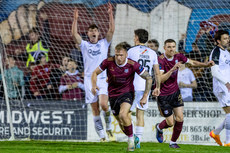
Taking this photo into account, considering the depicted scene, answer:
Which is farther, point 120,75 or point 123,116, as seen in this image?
point 120,75

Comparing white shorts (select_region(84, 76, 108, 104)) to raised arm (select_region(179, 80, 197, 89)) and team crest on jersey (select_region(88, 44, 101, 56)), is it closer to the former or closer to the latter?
team crest on jersey (select_region(88, 44, 101, 56))

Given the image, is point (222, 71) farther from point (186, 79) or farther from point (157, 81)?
point (157, 81)

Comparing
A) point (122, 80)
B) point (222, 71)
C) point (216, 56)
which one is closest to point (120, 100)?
point (122, 80)

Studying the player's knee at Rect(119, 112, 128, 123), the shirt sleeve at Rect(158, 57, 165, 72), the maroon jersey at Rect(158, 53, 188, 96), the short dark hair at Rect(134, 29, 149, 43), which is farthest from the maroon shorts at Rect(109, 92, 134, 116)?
the maroon jersey at Rect(158, 53, 188, 96)

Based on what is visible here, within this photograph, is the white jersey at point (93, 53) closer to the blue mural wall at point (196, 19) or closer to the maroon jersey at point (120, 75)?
the maroon jersey at point (120, 75)

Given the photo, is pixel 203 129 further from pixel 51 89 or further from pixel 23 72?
pixel 23 72

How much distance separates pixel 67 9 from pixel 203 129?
17.6ft

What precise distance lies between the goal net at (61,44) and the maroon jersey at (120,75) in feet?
14.5

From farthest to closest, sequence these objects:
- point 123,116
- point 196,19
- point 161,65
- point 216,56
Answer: point 196,19, point 216,56, point 161,65, point 123,116

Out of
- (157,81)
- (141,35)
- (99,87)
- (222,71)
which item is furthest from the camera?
(99,87)

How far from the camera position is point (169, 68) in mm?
10398

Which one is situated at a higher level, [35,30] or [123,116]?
[35,30]

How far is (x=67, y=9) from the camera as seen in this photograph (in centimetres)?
1518

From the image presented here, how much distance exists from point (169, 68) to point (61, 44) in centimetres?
533
